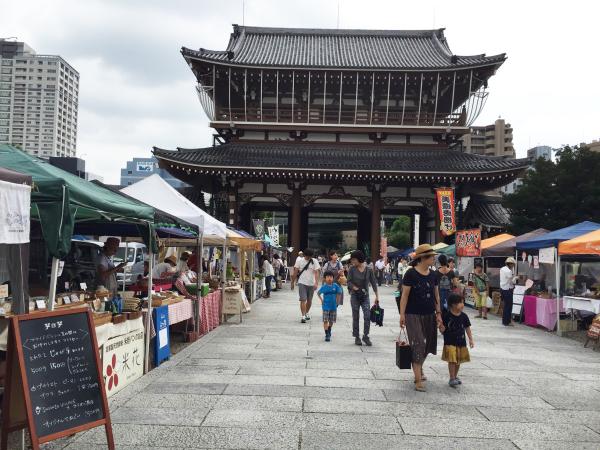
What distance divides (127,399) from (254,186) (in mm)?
20974

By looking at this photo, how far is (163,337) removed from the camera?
745 cm

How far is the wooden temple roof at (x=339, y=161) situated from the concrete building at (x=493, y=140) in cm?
7545

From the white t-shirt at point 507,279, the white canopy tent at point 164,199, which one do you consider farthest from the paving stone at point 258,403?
the white t-shirt at point 507,279

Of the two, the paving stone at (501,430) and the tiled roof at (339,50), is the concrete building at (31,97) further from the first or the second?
the paving stone at (501,430)

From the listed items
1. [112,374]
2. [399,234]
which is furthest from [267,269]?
[399,234]

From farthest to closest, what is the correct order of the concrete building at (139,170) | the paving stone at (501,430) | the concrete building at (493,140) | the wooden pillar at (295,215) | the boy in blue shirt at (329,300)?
the concrete building at (139,170), the concrete building at (493,140), the wooden pillar at (295,215), the boy in blue shirt at (329,300), the paving stone at (501,430)

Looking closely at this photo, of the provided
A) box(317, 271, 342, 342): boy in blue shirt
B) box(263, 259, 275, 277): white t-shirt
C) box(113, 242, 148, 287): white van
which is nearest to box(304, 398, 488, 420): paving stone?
box(317, 271, 342, 342): boy in blue shirt

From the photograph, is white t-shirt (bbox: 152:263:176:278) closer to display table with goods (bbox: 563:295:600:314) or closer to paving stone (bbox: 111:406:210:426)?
paving stone (bbox: 111:406:210:426)

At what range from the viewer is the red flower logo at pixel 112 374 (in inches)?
218

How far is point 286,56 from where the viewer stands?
29.7 m

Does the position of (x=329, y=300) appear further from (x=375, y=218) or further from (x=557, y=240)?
(x=375, y=218)

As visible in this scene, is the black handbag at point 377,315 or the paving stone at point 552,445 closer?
the paving stone at point 552,445

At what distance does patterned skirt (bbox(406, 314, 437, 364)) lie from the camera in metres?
6.10

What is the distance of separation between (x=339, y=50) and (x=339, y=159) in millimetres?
9417
